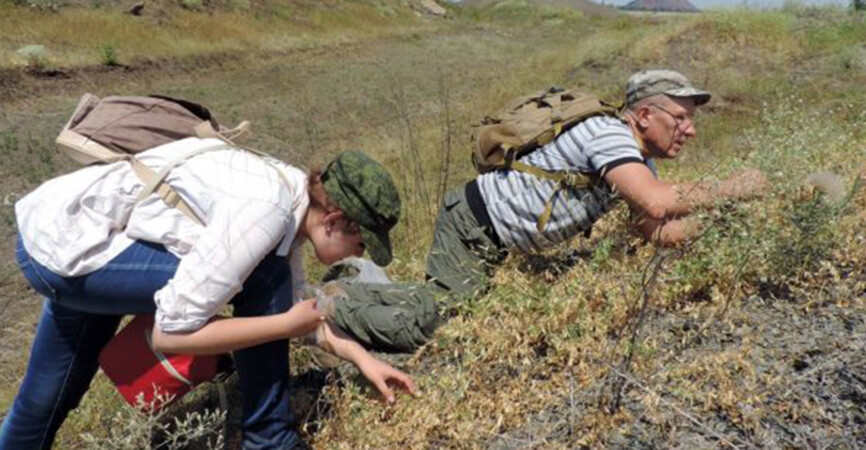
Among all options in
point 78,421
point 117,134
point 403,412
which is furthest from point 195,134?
point 78,421

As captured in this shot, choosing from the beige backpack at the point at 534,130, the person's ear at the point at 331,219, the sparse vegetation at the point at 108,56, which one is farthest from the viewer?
the sparse vegetation at the point at 108,56

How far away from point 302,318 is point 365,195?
0.40 metres

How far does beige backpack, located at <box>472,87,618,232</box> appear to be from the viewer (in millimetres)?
3025

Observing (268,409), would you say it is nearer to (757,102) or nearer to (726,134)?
(726,134)

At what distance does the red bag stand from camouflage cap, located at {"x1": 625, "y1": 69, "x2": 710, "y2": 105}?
218 cm

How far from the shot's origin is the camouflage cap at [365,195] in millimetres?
2012

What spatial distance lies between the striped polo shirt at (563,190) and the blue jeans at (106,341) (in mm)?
1328

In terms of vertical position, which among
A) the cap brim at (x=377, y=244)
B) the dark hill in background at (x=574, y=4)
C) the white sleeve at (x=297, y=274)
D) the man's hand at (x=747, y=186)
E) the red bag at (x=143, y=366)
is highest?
the man's hand at (x=747, y=186)

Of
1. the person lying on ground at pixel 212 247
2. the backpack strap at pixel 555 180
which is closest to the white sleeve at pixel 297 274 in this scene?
the person lying on ground at pixel 212 247

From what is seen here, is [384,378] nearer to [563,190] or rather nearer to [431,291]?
[431,291]

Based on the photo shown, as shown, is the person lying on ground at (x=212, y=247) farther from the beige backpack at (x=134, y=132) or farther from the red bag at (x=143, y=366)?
the red bag at (x=143, y=366)

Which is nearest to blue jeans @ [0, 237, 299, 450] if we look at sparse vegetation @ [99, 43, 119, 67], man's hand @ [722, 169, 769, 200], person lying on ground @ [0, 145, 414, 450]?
person lying on ground @ [0, 145, 414, 450]

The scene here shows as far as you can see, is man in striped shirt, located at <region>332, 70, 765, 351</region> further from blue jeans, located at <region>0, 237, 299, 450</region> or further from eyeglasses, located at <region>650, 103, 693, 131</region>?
blue jeans, located at <region>0, 237, 299, 450</region>

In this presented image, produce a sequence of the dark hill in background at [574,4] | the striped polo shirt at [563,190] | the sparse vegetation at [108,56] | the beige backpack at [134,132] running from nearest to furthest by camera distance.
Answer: the beige backpack at [134,132]
the striped polo shirt at [563,190]
the sparse vegetation at [108,56]
the dark hill in background at [574,4]
